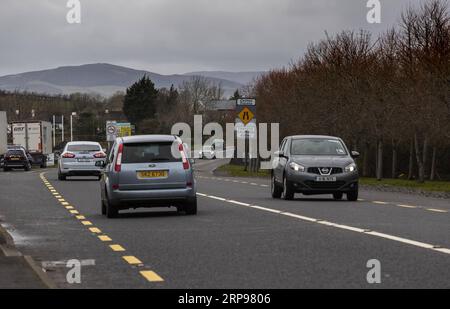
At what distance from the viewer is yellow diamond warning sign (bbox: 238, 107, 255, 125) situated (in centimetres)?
5775

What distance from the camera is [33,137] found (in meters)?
79.1

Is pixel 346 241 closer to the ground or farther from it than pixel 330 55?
closer to the ground

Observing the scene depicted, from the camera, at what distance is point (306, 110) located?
62.3m

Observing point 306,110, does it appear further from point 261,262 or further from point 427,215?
point 261,262

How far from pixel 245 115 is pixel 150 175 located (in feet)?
125

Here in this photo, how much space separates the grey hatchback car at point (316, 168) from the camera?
25.0 m

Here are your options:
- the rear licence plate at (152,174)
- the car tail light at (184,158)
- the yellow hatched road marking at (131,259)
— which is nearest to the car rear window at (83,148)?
the car tail light at (184,158)

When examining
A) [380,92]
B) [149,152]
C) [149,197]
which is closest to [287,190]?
[149,152]

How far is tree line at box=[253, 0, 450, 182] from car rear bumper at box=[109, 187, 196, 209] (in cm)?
2712

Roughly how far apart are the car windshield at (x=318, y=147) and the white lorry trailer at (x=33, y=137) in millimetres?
53782

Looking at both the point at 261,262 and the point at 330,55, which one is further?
the point at 330,55

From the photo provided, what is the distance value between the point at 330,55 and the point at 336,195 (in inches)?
1430
